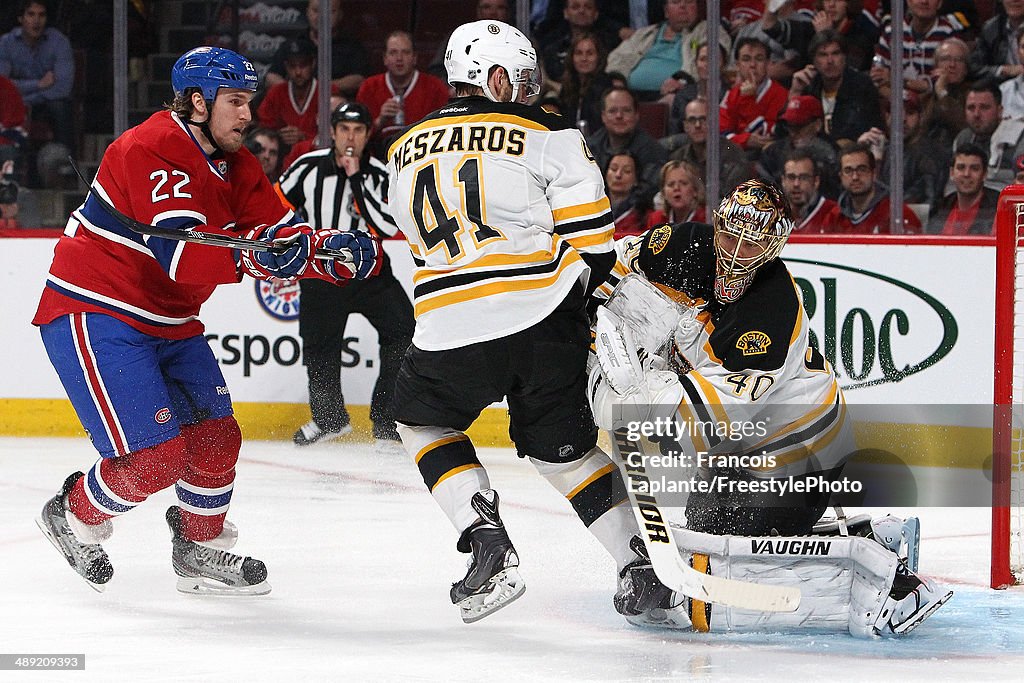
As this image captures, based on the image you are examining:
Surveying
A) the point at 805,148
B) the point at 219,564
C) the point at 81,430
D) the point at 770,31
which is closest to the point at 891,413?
the point at 805,148

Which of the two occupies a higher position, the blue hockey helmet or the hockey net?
the blue hockey helmet

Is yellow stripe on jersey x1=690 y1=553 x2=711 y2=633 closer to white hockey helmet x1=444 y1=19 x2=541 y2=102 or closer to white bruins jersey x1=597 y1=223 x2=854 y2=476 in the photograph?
white bruins jersey x1=597 y1=223 x2=854 y2=476

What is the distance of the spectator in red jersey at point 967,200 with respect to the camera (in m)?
4.89

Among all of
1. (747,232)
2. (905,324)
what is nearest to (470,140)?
(747,232)

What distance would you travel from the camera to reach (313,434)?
17.4ft

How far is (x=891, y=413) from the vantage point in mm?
4566

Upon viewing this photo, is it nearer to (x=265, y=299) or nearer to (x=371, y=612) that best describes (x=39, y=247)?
(x=265, y=299)

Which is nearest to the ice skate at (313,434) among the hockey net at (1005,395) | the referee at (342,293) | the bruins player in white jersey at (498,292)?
the referee at (342,293)

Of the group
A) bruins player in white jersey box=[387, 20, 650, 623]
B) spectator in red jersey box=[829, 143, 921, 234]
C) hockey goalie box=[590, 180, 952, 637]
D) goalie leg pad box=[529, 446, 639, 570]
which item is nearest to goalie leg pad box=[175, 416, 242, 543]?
bruins player in white jersey box=[387, 20, 650, 623]

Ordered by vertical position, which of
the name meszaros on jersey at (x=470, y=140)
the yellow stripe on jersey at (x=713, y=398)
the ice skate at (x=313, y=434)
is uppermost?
the name meszaros on jersey at (x=470, y=140)

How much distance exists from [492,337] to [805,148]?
285 centimetres

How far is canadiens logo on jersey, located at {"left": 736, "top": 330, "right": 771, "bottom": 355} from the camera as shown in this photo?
8.99 ft

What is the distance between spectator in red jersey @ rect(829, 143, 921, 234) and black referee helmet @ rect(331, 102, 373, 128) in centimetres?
170

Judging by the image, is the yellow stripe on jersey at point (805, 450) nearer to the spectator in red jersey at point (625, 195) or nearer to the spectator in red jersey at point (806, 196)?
the spectator in red jersey at point (806, 196)
